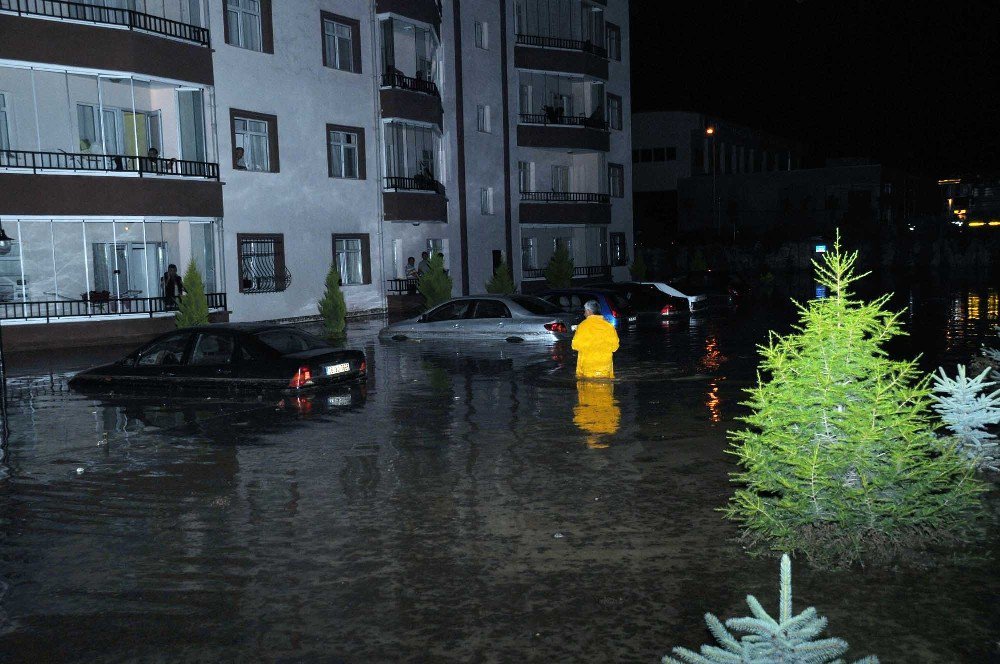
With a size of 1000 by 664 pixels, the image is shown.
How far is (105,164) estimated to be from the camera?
90.8 feet

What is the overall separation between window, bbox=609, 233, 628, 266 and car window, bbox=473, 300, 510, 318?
30.0 meters

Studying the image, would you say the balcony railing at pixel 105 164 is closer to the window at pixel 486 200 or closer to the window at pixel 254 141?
the window at pixel 254 141

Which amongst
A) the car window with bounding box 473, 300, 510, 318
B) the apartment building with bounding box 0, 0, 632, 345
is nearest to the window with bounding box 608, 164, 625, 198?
the apartment building with bounding box 0, 0, 632, 345

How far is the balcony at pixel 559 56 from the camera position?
46.1 metres

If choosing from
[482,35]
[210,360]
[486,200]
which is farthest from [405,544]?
[482,35]

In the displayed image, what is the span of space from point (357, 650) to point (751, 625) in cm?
279

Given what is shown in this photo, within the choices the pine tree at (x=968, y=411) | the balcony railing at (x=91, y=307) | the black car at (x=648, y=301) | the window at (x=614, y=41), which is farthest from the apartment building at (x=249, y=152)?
the pine tree at (x=968, y=411)

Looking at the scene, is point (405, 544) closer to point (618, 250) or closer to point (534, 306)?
point (534, 306)

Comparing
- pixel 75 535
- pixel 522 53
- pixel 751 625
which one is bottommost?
pixel 75 535

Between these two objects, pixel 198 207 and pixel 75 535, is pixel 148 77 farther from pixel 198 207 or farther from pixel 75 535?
pixel 75 535

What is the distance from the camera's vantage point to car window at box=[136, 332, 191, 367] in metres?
16.2

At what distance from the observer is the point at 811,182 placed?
272 feet

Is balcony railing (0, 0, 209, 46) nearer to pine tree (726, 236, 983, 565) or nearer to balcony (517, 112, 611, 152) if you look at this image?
balcony (517, 112, 611, 152)

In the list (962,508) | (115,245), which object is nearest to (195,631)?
(962,508)
